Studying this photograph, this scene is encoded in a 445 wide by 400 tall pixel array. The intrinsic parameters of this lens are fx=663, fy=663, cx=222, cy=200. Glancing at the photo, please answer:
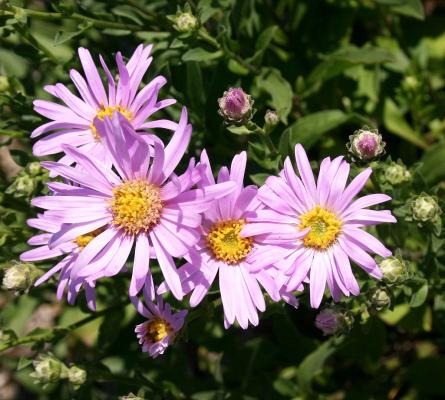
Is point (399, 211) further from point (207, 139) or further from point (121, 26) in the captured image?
point (121, 26)

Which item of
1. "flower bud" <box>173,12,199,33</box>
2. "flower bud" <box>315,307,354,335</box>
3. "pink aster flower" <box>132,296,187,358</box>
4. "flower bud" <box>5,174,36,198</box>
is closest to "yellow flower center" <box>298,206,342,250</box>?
"flower bud" <box>315,307,354,335</box>

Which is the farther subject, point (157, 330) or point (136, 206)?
point (157, 330)

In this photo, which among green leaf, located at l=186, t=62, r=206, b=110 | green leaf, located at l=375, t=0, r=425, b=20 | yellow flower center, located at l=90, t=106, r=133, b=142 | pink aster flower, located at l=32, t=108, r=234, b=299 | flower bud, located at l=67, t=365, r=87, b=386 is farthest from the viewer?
green leaf, located at l=375, t=0, r=425, b=20

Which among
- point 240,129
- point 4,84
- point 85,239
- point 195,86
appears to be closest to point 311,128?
point 195,86

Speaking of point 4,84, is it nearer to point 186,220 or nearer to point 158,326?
point 186,220

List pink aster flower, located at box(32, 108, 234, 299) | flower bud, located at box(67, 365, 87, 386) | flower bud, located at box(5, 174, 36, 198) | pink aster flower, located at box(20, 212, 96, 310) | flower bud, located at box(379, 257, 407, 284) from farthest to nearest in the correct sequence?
flower bud, located at box(5, 174, 36, 198) → flower bud, located at box(67, 365, 87, 386) → pink aster flower, located at box(20, 212, 96, 310) → flower bud, located at box(379, 257, 407, 284) → pink aster flower, located at box(32, 108, 234, 299)

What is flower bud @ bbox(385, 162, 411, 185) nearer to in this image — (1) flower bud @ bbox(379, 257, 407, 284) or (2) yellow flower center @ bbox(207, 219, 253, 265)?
(1) flower bud @ bbox(379, 257, 407, 284)

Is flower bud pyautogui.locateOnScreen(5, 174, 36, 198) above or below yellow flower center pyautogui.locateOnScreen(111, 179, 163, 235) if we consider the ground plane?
above
